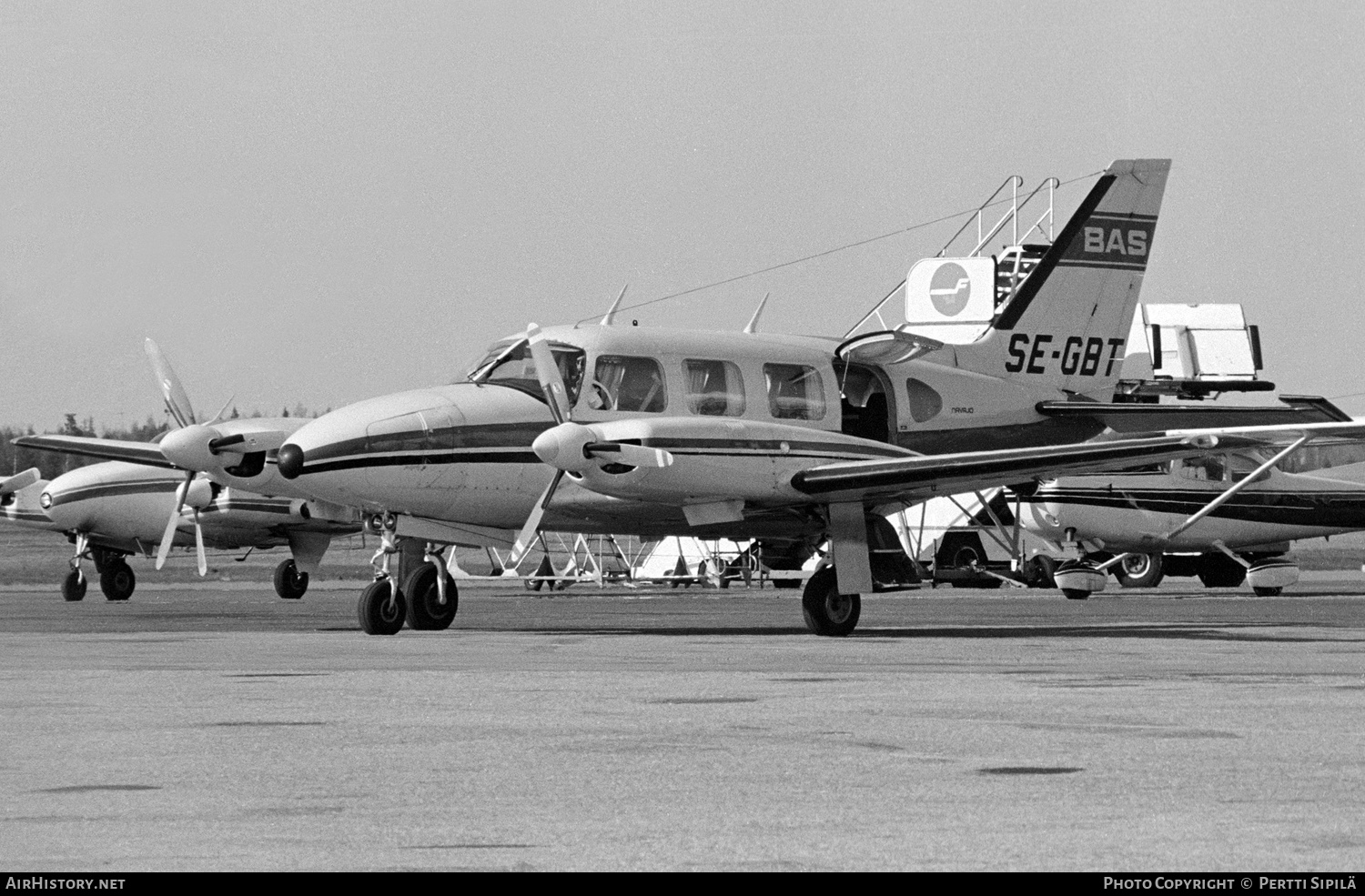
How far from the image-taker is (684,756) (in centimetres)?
941

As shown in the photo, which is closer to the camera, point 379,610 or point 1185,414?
point 379,610

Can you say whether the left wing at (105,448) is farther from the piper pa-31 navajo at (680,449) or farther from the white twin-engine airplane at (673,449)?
the piper pa-31 navajo at (680,449)

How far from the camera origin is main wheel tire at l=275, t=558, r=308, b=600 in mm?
39688

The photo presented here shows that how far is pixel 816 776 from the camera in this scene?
862cm

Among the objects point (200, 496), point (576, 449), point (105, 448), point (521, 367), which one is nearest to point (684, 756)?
point (576, 449)

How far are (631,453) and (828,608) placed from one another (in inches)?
140

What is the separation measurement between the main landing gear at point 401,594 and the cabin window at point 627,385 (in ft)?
9.58

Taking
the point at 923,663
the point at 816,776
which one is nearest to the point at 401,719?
the point at 816,776

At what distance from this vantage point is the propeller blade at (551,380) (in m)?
21.3

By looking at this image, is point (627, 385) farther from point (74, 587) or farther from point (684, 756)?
point (74, 587)

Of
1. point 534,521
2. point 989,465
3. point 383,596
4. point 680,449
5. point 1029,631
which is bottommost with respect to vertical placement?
point 1029,631

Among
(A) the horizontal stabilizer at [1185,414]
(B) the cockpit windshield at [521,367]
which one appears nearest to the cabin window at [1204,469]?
(A) the horizontal stabilizer at [1185,414]

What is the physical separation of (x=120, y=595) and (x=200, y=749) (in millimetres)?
34702

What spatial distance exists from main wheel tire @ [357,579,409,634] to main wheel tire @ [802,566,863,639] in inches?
196
